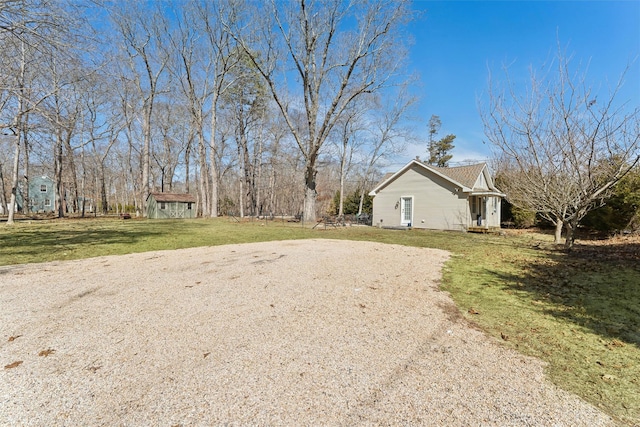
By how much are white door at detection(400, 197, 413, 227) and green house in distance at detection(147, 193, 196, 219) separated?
21014 mm

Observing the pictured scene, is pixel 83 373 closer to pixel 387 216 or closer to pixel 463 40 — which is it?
pixel 463 40

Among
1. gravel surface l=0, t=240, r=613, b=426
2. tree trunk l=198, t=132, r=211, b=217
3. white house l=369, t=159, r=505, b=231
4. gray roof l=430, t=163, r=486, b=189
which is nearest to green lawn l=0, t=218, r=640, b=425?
gravel surface l=0, t=240, r=613, b=426

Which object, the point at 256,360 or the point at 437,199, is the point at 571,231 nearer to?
the point at 437,199

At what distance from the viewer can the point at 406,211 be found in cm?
1975

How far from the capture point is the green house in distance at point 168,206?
27828 mm

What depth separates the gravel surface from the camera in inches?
75.9

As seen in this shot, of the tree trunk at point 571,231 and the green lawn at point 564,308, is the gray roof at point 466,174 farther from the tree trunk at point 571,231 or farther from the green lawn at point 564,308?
the green lawn at point 564,308

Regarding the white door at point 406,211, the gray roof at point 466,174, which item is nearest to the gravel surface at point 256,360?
the white door at point 406,211

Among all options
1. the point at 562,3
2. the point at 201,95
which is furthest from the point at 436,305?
the point at 201,95

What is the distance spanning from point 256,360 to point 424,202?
1791cm

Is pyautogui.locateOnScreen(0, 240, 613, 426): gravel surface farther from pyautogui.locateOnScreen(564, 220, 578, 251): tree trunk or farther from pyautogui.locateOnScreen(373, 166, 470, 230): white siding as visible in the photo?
pyautogui.locateOnScreen(373, 166, 470, 230): white siding

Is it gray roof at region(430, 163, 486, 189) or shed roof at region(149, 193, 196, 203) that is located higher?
gray roof at region(430, 163, 486, 189)

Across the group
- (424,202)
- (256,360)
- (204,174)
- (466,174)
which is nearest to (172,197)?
(204,174)

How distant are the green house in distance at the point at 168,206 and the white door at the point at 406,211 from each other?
21014mm
